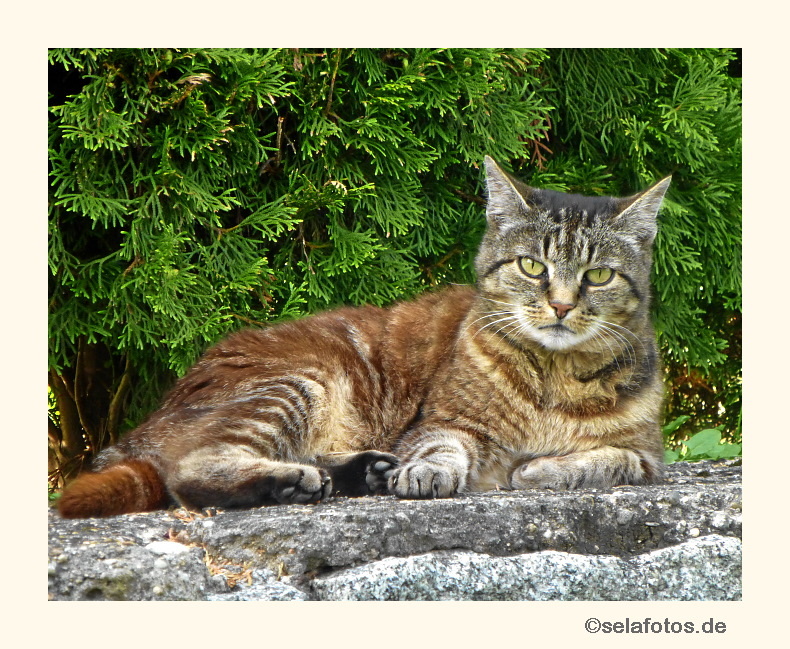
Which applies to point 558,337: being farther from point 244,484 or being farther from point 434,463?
point 244,484

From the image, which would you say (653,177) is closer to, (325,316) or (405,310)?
(405,310)

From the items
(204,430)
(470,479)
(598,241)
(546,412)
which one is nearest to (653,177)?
(598,241)

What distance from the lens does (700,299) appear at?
491 centimetres

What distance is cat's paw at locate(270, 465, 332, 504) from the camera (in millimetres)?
3111

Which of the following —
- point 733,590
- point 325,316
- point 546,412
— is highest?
point 325,316

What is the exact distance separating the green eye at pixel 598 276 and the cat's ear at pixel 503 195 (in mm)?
386

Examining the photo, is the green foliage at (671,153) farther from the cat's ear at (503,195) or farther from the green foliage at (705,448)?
the cat's ear at (503,195)

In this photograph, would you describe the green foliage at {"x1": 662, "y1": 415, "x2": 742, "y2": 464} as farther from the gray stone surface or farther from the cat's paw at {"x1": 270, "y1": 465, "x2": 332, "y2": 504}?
the cat's paw at {"x1": 270, "y1": 465, "x2": 332, "y2": 504}

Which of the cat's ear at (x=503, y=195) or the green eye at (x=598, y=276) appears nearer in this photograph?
the green eye at (x=598, y=276)

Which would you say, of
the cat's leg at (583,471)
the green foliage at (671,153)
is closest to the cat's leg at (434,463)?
the cat's leg at (583,471)

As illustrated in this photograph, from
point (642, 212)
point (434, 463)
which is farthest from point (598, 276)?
point (434, 463)

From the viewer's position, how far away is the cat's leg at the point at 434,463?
3.17 m

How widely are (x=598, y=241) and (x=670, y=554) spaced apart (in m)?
1.26

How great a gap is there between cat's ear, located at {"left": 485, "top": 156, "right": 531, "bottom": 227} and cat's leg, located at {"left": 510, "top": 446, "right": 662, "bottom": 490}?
3.33ft
